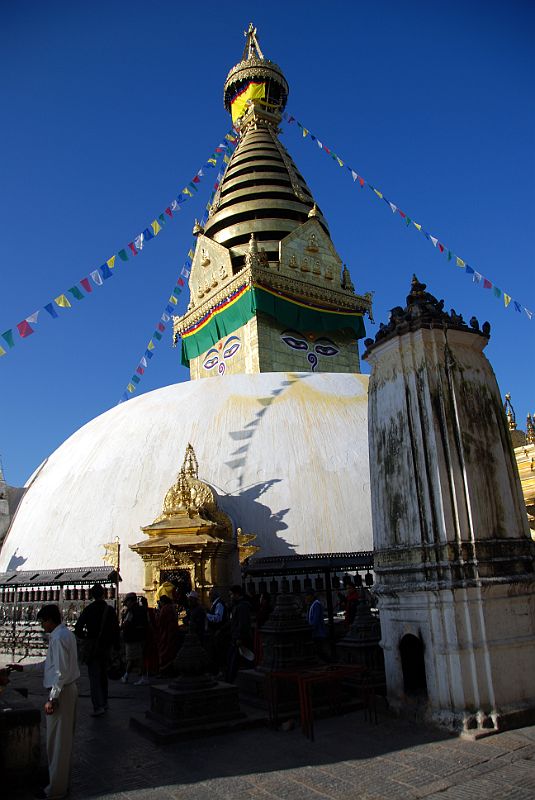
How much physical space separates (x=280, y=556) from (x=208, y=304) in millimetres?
15905

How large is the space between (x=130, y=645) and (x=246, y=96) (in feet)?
99.1

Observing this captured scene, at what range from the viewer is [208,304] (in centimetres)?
2553

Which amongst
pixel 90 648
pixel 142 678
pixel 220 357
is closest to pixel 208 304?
pixel 220 357

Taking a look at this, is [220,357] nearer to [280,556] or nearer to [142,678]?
[280,556]

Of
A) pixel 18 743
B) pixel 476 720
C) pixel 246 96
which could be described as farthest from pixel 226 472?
pixel 246 96

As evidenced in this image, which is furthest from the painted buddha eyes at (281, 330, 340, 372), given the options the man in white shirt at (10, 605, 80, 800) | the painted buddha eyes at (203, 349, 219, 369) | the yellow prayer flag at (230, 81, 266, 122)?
the man in white shirt at (10, 605, 80, 800)

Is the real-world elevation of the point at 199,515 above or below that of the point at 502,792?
above

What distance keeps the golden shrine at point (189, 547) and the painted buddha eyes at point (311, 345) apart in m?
13.5

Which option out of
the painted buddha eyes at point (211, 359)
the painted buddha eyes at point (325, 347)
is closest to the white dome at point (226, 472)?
the painted buddha eyes at point (325, 347)

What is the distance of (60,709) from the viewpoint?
13.5ft

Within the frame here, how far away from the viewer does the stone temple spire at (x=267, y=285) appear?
2378 centimetres

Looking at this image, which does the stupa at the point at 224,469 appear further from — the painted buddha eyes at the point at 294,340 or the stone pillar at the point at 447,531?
the stone pillar at the point at 447,531

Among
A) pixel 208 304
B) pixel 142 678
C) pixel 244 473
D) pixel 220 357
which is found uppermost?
pixel 208 304

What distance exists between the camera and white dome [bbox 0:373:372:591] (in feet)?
40.4
